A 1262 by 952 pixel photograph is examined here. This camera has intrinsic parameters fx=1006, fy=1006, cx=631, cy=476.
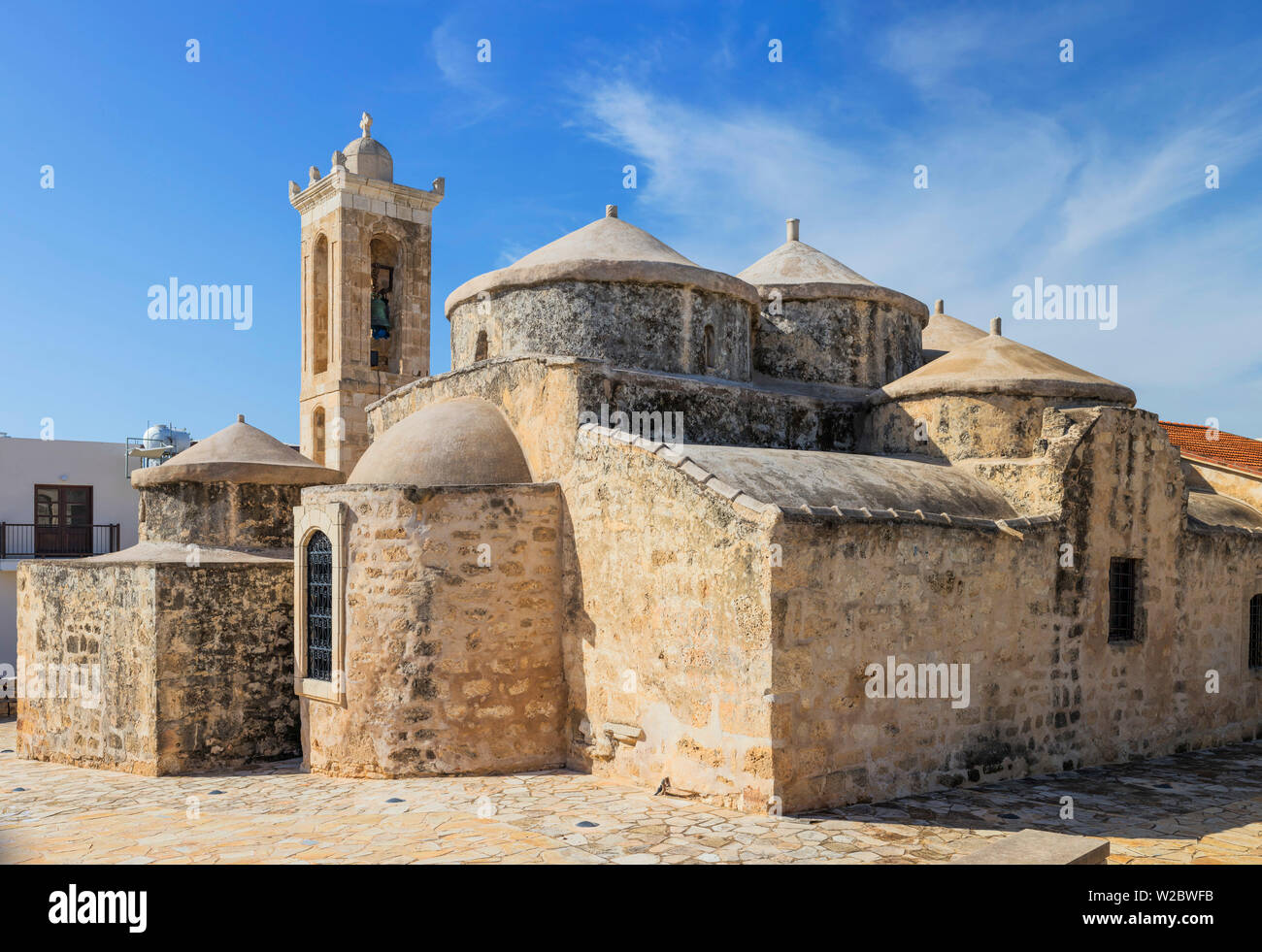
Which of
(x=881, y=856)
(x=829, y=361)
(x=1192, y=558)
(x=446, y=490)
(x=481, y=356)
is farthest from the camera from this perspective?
(x=829, y=361)

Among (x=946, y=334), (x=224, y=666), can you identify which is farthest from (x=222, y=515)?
(x=946, y=334)

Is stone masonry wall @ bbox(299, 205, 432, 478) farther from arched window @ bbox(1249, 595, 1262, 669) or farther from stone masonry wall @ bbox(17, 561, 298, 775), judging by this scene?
arched window @ bbox(1249, 595, 1262, 669)

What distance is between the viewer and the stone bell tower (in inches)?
610

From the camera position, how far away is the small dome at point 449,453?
9148 millimetres

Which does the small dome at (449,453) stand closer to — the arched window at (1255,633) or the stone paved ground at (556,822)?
the stone paved ground at (556,822)

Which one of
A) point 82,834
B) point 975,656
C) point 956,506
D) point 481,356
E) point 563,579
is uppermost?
point 481,356

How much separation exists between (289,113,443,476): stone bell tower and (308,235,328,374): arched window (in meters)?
0.02

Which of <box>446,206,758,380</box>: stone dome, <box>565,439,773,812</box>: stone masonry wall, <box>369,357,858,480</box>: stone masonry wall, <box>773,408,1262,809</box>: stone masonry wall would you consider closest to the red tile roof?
<box>773,408,1262,809</box>: stone masonry wall

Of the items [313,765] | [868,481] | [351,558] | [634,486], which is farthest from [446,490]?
[868,481]

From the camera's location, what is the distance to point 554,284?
10.7m

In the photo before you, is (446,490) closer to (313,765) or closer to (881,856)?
(313,765)

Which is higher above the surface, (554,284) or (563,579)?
(554,284)

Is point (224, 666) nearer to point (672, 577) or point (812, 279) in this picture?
point (672, 577)
